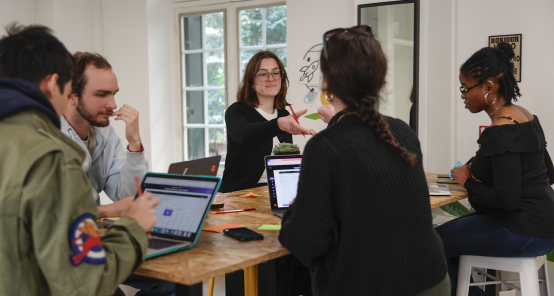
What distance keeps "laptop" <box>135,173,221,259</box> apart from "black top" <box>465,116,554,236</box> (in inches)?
47.5

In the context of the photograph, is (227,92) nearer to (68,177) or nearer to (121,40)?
(121,40)

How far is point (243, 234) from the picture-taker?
1660 millimetres

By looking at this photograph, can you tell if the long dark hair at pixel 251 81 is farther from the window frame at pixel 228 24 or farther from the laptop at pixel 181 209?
the window frame at pixel 228 24

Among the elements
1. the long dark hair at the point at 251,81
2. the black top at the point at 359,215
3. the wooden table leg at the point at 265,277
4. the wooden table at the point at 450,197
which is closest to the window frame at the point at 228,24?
the long dark hair at the point at 251,81

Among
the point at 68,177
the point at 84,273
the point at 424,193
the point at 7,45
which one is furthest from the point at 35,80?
the point at 424,193

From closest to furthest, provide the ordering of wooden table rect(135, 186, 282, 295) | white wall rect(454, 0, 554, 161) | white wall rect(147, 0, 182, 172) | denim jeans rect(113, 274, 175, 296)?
wooden table rect(135, 186, 282, 295)
denim jeans rect(113, 274, 175, 296)
white wall rect(454, 0, 554, 161)
white wall rect(147, 0, 182, 172)

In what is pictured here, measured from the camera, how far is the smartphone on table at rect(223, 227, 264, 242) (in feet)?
5.34

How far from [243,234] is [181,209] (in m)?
0.23

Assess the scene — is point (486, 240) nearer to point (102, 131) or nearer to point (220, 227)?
point (220, 227)

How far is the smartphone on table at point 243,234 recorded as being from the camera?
64.1 inches

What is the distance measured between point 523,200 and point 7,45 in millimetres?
2014

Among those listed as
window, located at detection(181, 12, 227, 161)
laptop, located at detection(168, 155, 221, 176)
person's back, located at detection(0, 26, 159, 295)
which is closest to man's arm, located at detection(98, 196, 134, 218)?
laptop, located at detection(168, 155, 221, 176)

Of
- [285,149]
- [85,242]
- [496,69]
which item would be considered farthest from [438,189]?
[85,242]

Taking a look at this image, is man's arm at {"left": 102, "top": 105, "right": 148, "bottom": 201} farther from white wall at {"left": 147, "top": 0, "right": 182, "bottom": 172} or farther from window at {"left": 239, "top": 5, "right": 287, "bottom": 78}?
white wall at {"left": 147, "top": 0, "right": 182, "bottom": 172}
